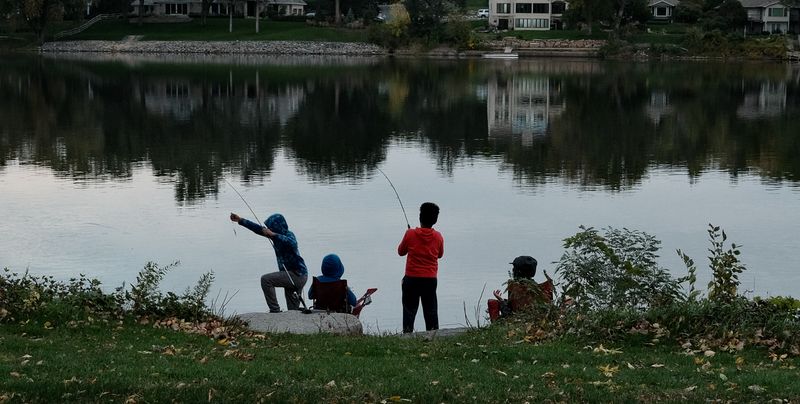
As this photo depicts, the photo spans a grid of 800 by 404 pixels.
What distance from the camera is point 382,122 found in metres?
50.1

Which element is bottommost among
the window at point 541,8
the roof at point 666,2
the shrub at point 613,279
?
the shrub at point 613,279

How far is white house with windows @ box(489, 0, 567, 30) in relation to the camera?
13388 cm

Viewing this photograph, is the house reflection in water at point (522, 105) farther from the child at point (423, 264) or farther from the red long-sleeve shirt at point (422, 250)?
the red long-sleeve shirt at point (422, 250)

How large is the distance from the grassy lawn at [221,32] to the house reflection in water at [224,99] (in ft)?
161

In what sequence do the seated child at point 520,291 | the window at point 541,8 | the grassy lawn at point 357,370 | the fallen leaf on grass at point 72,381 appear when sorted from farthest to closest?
the window at point 541,8 → the seated child at point 520,291 → the fallen leaf on grass at point 72,381 → the grassy lawn at point 357,370

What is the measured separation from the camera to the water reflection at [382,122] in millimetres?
35031

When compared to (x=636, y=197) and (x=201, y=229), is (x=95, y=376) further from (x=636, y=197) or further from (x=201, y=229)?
(x=636, y=197)

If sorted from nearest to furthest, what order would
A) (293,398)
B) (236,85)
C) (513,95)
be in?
(293,398), (513,95), (236,85)

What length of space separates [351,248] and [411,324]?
709 cm

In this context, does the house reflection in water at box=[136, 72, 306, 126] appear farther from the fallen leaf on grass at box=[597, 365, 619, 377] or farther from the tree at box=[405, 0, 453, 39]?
the tree at box=[405, 0, 453, 39]

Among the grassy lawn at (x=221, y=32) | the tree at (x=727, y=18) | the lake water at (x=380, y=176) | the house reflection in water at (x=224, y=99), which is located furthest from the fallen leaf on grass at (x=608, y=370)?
the tree at (x=727, y=18)

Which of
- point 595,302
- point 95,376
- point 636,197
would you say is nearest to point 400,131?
point 636,197

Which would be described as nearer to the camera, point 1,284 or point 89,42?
point 1,284

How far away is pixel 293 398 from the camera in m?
9.78
